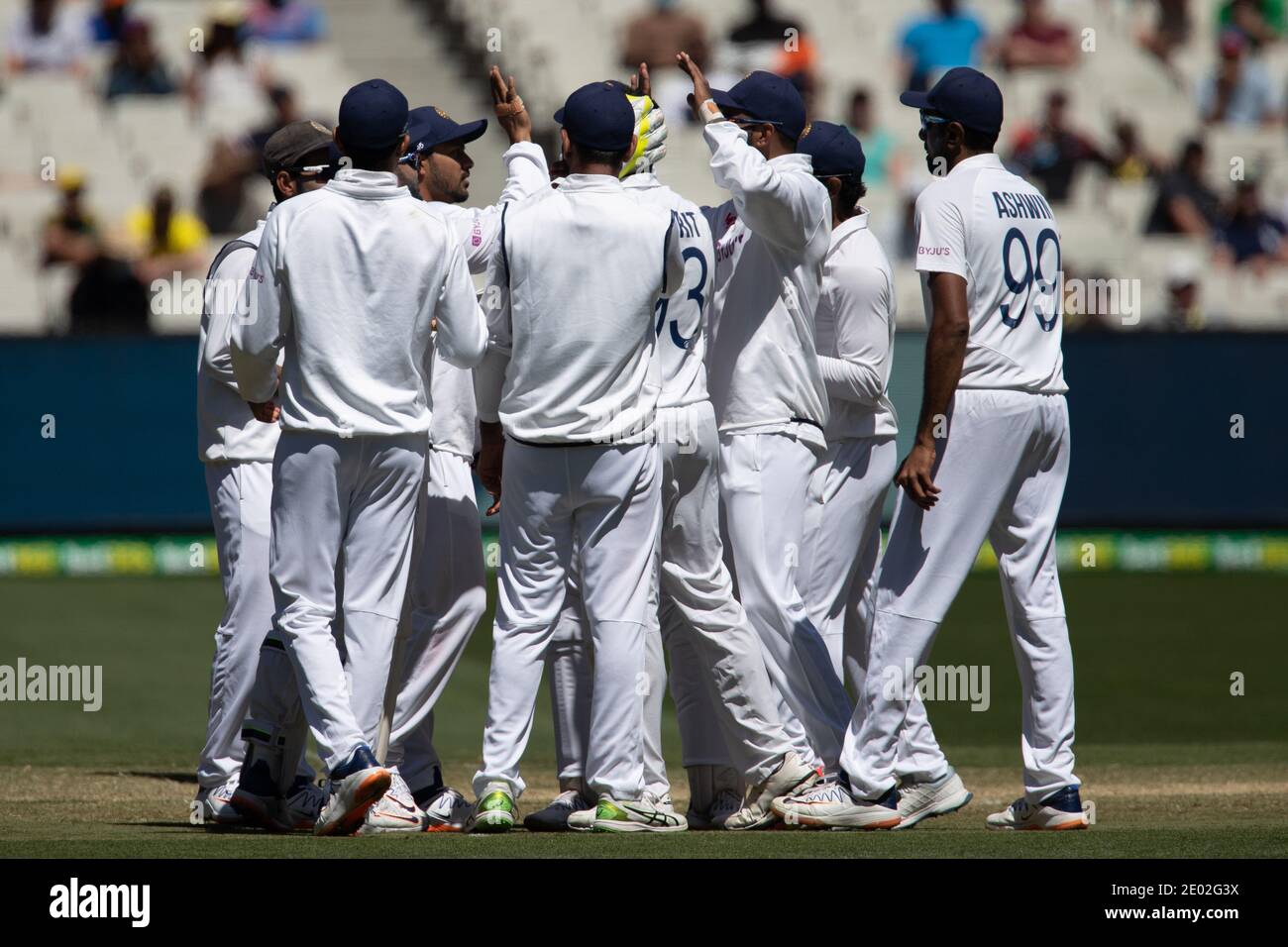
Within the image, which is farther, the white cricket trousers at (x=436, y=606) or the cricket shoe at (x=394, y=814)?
the white cricket trousers at (x=436, y=606)

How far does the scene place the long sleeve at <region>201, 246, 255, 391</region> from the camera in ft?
23.6

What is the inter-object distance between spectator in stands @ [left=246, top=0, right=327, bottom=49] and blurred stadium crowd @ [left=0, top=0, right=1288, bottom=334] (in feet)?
0.07

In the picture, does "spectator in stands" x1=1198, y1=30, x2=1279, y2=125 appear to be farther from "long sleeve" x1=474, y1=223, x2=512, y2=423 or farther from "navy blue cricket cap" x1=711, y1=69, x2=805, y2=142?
"long sleeve" x1=474, y1=223, x2=512, y2=423

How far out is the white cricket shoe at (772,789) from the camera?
6.99m

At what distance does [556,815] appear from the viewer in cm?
683

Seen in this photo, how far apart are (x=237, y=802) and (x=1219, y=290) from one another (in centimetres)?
1446

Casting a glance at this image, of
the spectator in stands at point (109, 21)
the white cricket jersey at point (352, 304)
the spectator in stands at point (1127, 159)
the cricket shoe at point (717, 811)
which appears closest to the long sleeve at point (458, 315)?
the white cricket jersey at point (352, 304)

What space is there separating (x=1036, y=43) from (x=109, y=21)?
984cm

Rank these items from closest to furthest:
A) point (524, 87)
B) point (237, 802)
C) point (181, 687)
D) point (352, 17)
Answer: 1. point (237, 802)
2. point (181, 687)
3. point (524, 87)
4. point (352, 17)

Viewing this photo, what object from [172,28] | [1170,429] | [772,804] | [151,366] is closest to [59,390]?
[151,366]

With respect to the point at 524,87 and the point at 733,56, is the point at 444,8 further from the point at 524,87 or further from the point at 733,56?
the point at 733,56

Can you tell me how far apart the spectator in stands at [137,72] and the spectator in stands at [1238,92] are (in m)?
11.0

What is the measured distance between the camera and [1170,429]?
15.9 metres
